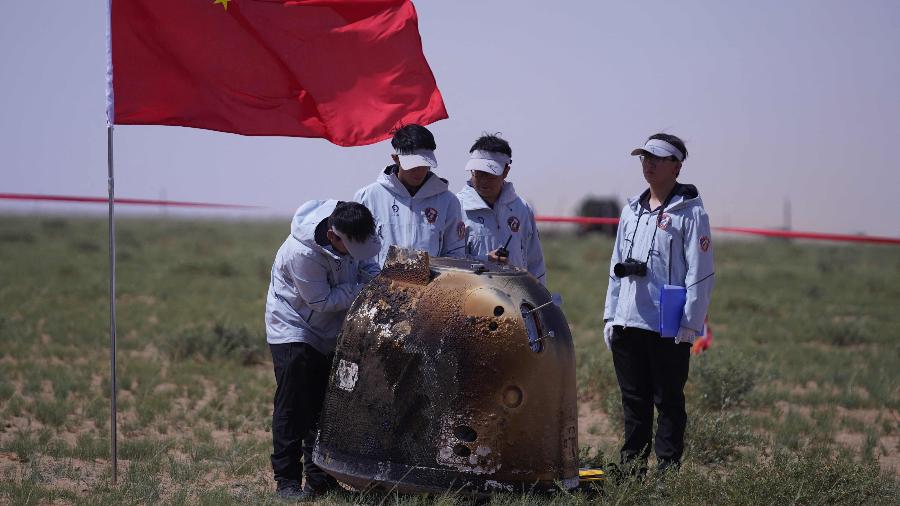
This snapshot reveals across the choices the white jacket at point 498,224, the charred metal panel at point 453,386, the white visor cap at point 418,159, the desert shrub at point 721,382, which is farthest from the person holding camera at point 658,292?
the desert shrub at point 721,382

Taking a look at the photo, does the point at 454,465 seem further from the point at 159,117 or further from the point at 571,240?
the point at 571,240

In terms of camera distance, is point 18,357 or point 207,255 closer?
point 18,357

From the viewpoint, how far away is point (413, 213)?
659cm

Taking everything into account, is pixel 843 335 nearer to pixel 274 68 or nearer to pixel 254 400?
pixel 254 400

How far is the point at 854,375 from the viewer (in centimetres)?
1179

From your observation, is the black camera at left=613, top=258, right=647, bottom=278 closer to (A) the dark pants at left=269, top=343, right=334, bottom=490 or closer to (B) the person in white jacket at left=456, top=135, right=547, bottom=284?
(B) the person in white jacket at left=456, top=135, right=547, bottom=284

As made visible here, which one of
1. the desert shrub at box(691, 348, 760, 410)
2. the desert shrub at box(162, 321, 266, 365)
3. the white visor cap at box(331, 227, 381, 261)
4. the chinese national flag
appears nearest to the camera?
the white visor cap at box(331, 227, 381, 261)

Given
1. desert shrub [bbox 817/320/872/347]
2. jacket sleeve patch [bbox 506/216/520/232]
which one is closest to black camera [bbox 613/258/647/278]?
jacket sleeve patch [bbox 506/216/520/232]

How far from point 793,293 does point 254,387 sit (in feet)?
47.9

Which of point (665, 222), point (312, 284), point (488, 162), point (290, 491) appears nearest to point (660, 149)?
point (665, 222)

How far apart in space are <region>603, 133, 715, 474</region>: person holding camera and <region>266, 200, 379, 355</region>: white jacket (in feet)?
4.91

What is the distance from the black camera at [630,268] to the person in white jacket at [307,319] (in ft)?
4.59

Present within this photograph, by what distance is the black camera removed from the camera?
21.2 feet

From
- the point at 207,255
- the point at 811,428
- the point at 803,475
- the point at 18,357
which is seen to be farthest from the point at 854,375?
the point at 207,255
